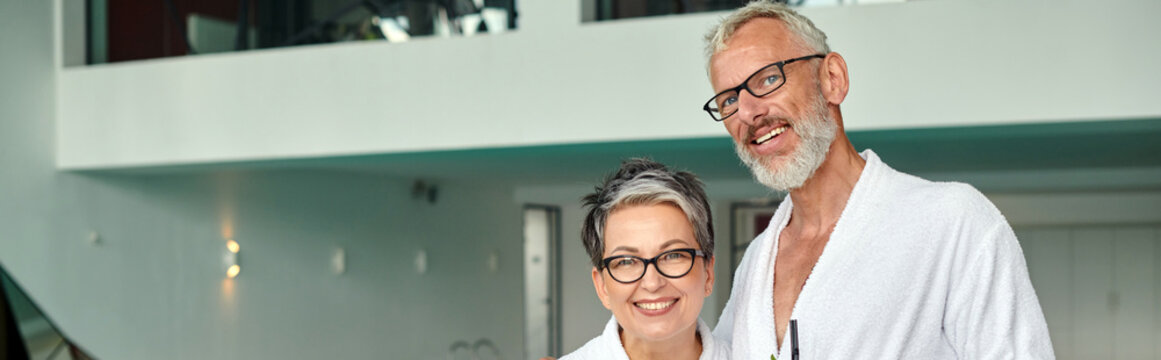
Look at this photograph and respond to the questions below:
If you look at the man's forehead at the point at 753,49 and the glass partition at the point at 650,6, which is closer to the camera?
the man's forehead at the point at 753,49

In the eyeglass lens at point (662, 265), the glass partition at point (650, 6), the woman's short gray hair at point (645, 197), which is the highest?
the glass partition at point (650, 6)

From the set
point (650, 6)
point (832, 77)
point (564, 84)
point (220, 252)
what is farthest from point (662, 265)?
point (220, 252)

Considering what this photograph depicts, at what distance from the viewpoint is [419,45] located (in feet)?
11.9

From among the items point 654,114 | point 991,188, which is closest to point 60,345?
point 654,114

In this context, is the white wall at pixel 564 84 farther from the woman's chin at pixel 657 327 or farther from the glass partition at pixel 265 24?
the woman's chin at pixel 657 327

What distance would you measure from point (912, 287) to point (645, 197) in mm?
352

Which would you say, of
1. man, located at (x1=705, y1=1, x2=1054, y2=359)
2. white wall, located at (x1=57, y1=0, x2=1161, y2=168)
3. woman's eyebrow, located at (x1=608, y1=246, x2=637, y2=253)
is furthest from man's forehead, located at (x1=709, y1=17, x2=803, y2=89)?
white wall, located at (x1=57, y1=0, x2=1161, y2=168)

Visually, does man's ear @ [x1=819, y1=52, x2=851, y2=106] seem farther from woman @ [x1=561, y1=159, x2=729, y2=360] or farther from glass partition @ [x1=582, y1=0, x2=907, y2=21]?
glass partition @ [x1=582, y1=0, x2=907, y2=21]

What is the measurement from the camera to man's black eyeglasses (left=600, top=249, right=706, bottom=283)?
1.33 m

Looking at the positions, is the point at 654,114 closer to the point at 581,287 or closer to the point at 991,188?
the point at 991,188

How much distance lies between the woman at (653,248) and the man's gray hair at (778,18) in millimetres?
203

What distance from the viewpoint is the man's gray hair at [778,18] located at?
1413 millimetres

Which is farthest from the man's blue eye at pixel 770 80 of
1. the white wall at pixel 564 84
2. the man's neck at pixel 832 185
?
the white wall at pixel 564 84

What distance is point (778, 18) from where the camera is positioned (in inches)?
55.9
